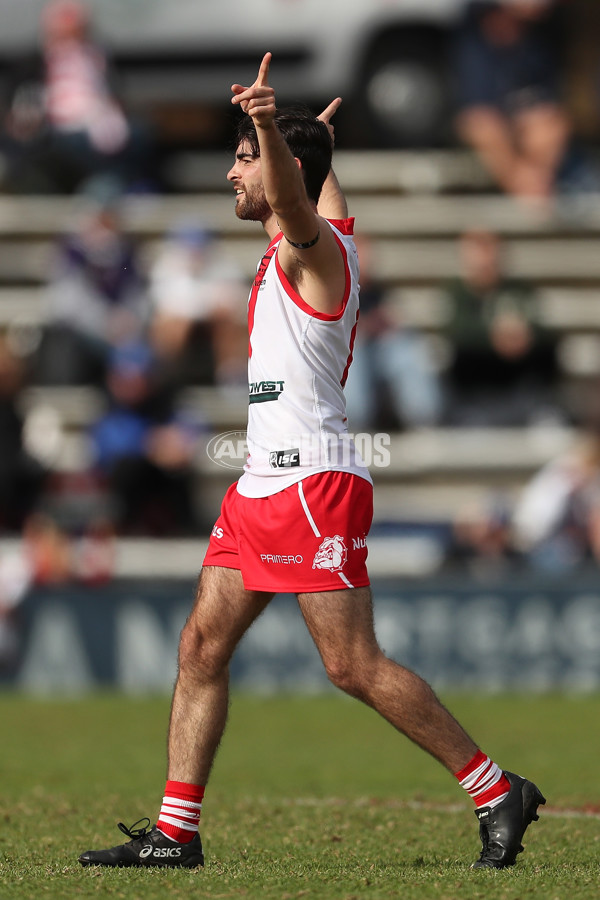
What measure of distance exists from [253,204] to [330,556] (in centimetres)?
120

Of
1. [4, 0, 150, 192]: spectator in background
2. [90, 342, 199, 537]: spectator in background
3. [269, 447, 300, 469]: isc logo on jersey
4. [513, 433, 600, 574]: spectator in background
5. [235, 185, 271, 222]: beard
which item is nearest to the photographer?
[269, 447, 300, 469]: isc logo on jersey

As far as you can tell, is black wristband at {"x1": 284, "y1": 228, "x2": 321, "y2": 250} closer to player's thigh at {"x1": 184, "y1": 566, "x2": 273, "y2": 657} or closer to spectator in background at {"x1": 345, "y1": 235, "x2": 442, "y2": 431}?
player's thigh at {"x1": 184, "y1": 566, "x2": 273, "y2": 657}

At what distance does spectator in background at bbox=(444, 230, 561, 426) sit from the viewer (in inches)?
531

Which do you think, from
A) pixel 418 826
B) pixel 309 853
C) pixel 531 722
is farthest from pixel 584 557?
pixel 309 853

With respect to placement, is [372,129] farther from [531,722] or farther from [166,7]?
[531,722]

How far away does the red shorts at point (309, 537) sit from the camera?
487cm

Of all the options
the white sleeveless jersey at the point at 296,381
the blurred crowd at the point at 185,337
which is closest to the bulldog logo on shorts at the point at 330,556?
the white sleeveless jersey at the point at 296,381

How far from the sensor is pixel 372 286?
13938 millimetres

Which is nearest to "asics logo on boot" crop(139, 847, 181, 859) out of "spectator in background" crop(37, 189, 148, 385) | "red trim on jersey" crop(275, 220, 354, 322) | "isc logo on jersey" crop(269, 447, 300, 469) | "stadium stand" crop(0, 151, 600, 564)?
"isc logo on jersey" crop(269, 447, 300, 469)

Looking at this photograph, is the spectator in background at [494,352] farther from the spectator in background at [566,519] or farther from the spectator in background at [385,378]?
the spectator in background at [566,519]

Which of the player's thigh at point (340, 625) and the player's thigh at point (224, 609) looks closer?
the player's thigh at point (340, 625)

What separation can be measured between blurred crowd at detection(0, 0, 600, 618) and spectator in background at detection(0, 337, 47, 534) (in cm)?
2

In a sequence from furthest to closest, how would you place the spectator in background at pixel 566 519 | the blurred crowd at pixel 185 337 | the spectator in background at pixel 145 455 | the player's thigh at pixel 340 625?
1. the spectator in background at pixel 145 455
2. the blurred crowd at pixel 185 337
3. the spectator in background at pixel 566 519
4. the player's thigh at pixel 340 625

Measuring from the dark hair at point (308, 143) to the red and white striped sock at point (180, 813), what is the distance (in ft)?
6.54
